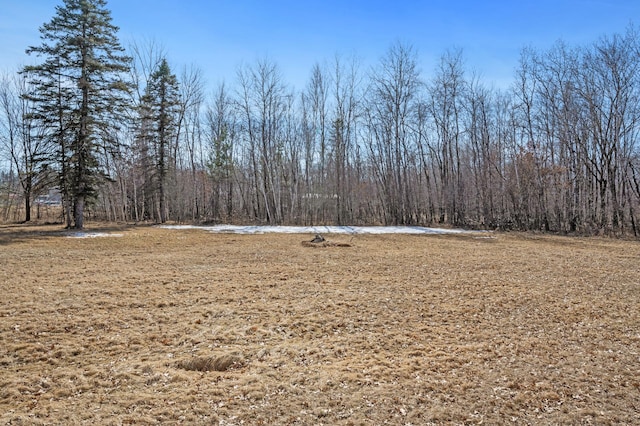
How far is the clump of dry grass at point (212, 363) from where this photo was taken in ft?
12.4

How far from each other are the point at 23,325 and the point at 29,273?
12.2 ft

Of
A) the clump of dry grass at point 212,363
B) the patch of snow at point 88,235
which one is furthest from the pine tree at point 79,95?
the clump of dry grass at point 212,363

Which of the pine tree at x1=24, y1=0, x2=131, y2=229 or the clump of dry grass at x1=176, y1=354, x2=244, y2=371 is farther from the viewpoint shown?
the pine tree at x1=24, y1=0, x2=131, y2=229

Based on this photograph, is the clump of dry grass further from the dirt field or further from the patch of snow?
the patch of snow

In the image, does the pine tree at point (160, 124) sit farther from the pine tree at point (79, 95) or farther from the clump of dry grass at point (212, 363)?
the clump of dry grass at point (212, 363)

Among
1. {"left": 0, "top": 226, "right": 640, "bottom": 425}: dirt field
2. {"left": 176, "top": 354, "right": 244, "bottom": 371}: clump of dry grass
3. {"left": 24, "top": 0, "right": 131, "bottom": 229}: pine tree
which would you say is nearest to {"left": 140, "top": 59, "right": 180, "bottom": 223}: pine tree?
{"left": 24, "top": 0, "right": 131, "bottom": 229}: pine tree

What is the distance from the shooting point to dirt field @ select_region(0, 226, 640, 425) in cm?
296

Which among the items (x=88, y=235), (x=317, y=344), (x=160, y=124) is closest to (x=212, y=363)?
(x=317, y=344)

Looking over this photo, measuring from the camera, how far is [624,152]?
1878 centimetres

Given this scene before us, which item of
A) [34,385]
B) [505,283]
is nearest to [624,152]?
[505,283]

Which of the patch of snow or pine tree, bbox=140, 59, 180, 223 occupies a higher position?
pine tree, bbox=140, 59, 180, 223

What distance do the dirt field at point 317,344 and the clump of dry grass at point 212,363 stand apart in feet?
0.05

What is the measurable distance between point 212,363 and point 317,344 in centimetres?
122

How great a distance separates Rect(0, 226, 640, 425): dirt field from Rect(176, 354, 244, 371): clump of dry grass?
2 centimetres
